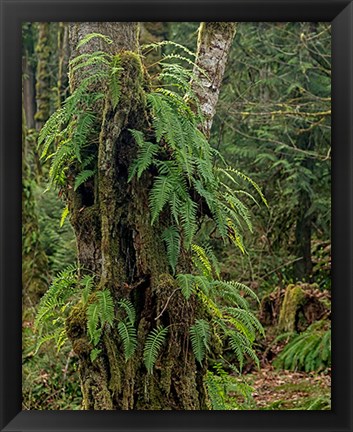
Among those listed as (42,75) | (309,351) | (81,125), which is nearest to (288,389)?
(309,351)

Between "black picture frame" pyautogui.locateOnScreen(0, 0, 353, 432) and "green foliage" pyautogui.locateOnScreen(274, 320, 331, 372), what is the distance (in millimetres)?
3028

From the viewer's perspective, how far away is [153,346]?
285 centimetres

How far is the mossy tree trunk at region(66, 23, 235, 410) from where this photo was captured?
9.55ft

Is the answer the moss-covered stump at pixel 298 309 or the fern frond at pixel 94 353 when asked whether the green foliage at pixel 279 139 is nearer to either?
the moss-covered stump at pixel 298 309

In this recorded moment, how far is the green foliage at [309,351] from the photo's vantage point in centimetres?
Result: 575

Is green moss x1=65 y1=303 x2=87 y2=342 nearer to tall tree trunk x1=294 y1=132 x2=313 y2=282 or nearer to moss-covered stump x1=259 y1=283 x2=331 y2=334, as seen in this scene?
moss-covered stump x1=259 y1=283 x2=331 y2=334

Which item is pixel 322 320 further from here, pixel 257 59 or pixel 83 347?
pixel 83 347

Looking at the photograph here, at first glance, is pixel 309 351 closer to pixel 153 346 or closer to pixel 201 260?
pixel 201 260

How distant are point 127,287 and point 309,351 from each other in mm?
3360

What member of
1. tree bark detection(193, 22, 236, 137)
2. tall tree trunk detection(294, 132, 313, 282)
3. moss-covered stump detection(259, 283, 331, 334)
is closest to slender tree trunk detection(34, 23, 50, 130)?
tall tree trunk detection(294, 132, 313, 282)

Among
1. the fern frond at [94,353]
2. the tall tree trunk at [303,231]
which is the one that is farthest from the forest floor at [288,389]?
the fern frond at [94,353]
